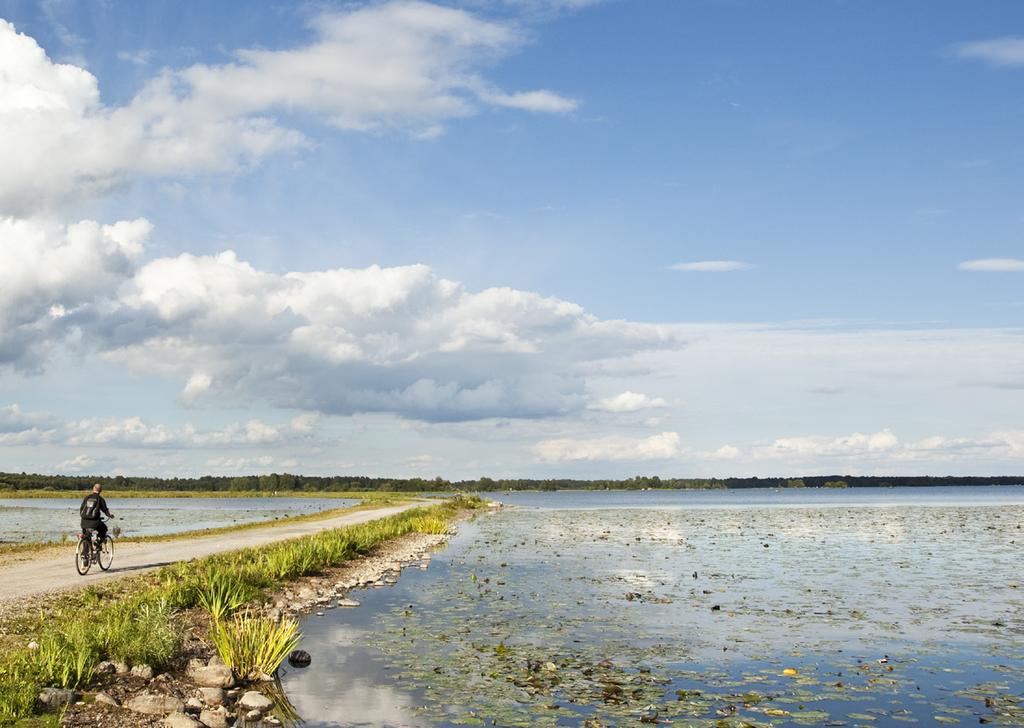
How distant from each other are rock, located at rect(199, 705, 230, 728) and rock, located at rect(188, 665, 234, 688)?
1.80m

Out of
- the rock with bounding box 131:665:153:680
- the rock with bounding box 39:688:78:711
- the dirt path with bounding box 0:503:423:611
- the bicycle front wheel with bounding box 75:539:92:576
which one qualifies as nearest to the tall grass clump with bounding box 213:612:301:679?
the rock with bounding box 131:665:153:680

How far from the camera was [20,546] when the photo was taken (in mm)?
39125

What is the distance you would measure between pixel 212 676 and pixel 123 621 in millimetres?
2900

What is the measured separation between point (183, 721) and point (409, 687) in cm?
437

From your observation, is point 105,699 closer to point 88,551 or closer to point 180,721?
point 180,721

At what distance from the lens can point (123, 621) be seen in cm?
1753

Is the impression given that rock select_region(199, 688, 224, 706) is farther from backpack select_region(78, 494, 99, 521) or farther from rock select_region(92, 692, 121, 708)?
backpack select_region(78, 494, 99, 521)

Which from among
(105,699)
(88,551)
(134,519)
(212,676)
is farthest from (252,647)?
(134,519)

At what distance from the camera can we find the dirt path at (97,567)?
24625mm

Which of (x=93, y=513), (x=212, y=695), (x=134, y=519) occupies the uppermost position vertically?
(x=93, y=513)

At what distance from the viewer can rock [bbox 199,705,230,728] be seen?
13.6 m

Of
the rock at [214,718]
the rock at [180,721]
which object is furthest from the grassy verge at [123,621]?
the rock at [214,718]

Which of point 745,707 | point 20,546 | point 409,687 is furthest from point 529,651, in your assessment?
point 20,546

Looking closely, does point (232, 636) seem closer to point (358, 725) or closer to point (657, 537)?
point (358, 725)
